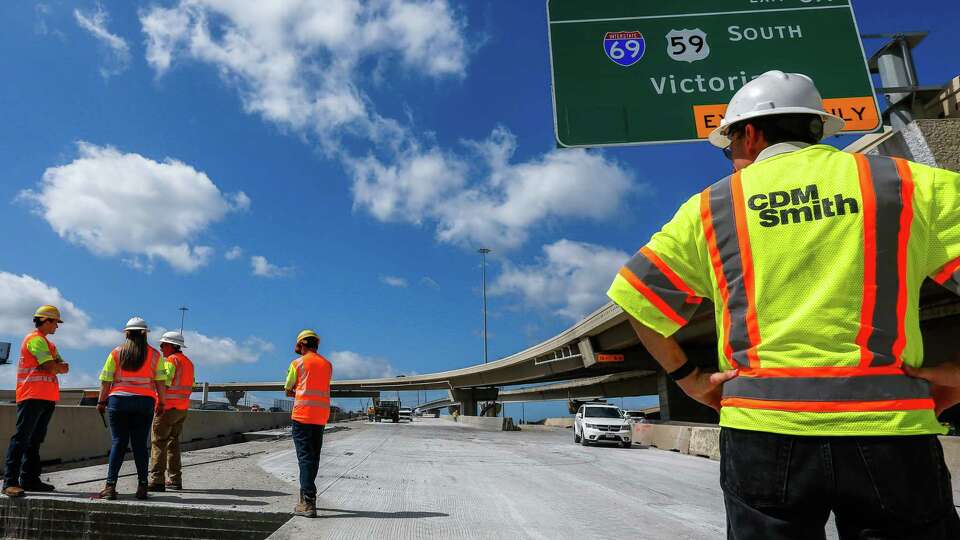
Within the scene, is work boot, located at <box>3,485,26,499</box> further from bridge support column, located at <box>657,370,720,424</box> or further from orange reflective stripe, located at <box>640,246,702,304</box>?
bridge support column, located at <box>657,370,720,424</box>

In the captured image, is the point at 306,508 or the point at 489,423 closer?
the point at 306,508

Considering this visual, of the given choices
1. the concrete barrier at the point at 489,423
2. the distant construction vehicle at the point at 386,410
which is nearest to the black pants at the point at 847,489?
the concrete barrier at the point at 489,423

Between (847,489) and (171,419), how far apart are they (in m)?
8.17

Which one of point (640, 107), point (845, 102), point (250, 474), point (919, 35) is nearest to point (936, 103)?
point (919, 35)

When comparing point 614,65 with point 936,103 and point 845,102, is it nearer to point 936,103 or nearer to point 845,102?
point 845,102

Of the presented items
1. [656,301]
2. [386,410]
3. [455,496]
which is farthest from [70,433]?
[386,410]

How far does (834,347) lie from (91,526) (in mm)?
7078

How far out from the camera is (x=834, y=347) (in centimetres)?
170

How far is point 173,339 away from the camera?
8.57 meters

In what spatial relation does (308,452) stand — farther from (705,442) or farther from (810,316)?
(705,442)

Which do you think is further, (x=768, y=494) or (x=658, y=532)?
(x=658, y=532)

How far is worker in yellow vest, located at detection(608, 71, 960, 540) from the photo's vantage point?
1.61m

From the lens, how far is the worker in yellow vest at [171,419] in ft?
25.0

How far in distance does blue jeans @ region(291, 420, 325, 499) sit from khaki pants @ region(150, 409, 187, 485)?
2.30 meters
